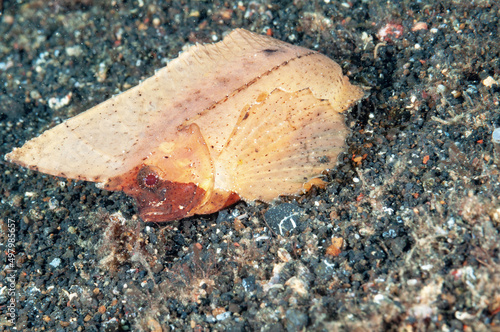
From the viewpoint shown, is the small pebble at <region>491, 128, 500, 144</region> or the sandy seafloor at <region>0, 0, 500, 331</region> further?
the small pebble at <region>491, 128, 500, 144</region>

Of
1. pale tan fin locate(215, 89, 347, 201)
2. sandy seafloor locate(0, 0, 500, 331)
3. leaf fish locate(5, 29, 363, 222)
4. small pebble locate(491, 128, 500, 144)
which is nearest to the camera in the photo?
sandy seafloor locate(0, 0, 500, 331)

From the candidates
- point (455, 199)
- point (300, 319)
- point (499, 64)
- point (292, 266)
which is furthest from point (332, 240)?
point (499, 64)

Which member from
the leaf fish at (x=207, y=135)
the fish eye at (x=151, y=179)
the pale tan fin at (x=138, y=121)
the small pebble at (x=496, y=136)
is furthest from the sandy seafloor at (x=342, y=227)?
the pale tan fin at (x=138, y=121)

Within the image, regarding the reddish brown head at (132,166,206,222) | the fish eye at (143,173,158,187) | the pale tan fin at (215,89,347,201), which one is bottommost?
the reddish brown head at (132,166,206,222)

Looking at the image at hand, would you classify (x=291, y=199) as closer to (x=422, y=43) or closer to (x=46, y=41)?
(x=422, y=43)

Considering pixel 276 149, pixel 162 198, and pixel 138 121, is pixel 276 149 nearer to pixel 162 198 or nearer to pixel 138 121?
pixel 162 198

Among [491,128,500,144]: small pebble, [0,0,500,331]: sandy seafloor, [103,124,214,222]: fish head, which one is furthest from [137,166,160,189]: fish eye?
[491,128,500,144]: small pebble

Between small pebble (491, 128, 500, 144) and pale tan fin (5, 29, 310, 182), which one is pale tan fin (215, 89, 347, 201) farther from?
small pebble (491, 128, 500, 144)
